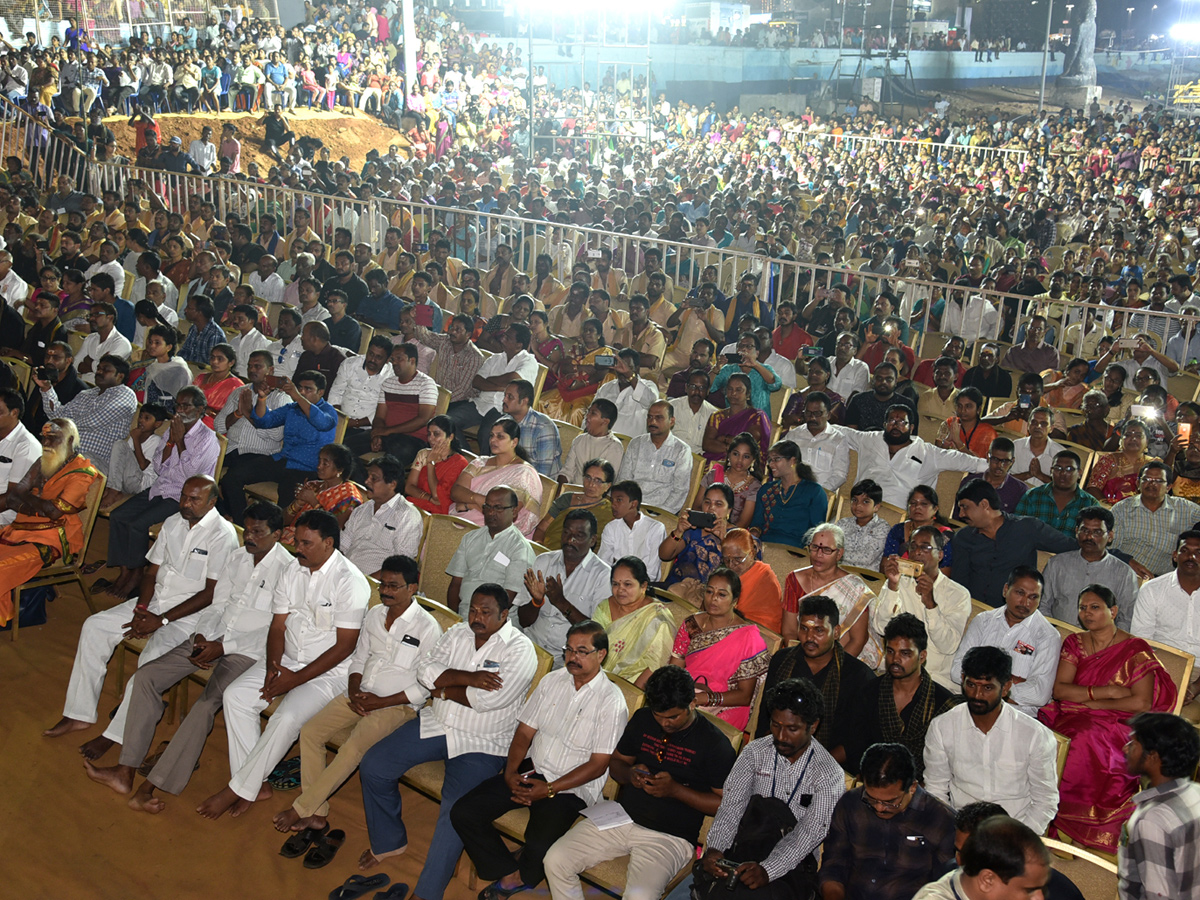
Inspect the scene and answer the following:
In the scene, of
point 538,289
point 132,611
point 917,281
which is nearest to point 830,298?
point 917,281

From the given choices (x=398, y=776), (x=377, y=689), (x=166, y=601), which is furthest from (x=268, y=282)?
(x=398, y=776)

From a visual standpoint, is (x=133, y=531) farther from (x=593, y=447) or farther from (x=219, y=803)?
(x=593, y=447)

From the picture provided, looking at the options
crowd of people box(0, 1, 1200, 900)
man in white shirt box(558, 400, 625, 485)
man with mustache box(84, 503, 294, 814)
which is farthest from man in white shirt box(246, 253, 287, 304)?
man with mustache box(84, 503, 294, 814)

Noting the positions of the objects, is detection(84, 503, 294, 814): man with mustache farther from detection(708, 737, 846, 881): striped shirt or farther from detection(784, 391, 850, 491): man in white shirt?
detection(784, 391, 850, 491): man in white shirt

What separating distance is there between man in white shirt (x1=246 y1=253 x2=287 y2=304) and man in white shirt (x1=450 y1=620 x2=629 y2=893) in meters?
7.56

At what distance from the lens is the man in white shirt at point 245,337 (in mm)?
8938

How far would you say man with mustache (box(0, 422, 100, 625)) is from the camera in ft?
20.0

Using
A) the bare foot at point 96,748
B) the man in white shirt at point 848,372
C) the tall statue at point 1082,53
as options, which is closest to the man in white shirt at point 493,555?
the bare foot at point 96,748

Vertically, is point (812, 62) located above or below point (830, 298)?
above

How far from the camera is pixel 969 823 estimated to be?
11.7 feet

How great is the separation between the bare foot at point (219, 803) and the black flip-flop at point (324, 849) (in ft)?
1.55

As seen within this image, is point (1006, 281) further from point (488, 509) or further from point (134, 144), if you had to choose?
point (134, 144)

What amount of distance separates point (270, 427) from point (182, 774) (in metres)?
2.87

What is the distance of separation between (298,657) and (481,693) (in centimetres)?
105
